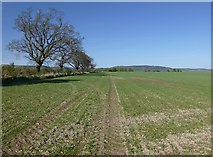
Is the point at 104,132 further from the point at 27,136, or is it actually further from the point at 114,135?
the point at 27,136

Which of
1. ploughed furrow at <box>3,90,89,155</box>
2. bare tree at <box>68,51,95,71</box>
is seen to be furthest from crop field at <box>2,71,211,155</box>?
bare tree at <box>68,51,95,71</box>

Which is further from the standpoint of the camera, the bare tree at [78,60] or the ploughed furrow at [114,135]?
the bare tree at [78,60]

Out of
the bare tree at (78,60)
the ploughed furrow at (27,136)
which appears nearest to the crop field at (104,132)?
the ploughed furrow at (27,136)

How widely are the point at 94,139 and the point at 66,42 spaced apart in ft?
134

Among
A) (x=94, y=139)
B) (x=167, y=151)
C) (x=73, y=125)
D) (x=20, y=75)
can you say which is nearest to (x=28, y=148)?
(x=94, y=139)

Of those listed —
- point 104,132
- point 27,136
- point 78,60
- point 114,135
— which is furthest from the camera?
point 78,60

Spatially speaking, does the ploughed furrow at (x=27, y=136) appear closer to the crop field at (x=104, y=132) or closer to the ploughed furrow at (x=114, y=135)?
the crop field at (x=104, y=132)

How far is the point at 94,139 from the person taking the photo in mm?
6617

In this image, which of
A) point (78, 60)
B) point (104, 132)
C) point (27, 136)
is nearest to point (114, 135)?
point (104, 132)

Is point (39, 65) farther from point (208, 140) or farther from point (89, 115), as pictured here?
point (208, 140)

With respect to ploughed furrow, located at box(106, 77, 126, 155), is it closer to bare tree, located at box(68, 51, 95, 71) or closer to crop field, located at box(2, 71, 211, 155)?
crop field, located at box(2, 71, 211, 155)

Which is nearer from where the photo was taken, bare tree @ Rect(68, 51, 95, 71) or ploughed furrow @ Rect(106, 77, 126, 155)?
ploughed furrow @ Rect(106, 77, 126, 155)

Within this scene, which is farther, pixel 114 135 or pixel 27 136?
pixel 114 135

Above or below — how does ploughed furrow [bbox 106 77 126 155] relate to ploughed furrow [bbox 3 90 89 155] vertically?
below
